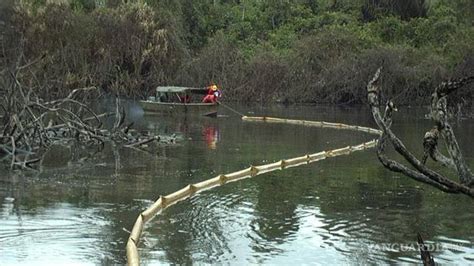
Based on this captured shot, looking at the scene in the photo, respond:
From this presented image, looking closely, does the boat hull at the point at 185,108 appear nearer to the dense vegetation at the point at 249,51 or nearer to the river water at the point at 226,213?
the dense vegetation at the point at 249,51

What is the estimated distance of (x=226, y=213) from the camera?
36.0 feet

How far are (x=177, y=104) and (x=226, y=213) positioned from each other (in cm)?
2322

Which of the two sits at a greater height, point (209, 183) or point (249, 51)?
point (249, 51)

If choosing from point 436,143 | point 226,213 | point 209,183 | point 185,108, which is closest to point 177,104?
point 185,108

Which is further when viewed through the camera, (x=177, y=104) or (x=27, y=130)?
(x=177, y=104)

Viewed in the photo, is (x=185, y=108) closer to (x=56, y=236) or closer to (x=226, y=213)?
(x=226, y=213)

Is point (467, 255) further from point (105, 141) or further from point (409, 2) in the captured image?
point (409, 2)

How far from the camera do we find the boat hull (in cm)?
3344

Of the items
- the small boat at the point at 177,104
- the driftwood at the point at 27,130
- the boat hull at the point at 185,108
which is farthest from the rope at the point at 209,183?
the small boat at the point at 177,104

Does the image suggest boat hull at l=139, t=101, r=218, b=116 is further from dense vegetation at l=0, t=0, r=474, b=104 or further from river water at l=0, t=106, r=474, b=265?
river water at l=0, t=106, r=474, b=265

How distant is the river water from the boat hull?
14.7 meters

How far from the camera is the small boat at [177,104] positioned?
33.5 m

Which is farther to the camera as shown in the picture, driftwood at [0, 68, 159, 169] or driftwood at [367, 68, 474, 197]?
driftwood at [0, 68, 159, 169]

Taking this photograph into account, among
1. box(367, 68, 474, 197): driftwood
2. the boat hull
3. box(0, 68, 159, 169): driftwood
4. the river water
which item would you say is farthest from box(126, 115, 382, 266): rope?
the boat hull
